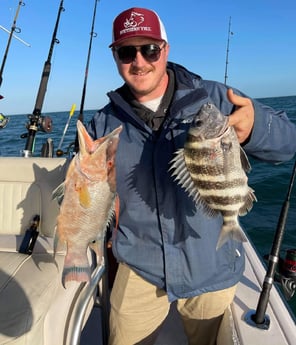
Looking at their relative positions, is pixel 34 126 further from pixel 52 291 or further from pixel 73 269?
pixel 73 269

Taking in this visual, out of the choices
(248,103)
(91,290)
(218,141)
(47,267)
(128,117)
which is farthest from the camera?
(47,267)

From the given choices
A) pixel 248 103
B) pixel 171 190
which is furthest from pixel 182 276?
pixel 248 103

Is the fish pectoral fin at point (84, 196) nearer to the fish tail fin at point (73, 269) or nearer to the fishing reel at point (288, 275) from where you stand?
the fish tail fin at point (73, 269)

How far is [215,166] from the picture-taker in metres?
1.55

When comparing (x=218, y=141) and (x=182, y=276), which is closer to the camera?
(x=218, y=141)

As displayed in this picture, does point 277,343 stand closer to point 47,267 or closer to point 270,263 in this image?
point 270,263

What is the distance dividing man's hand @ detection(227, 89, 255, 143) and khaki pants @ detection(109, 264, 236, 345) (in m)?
1.22

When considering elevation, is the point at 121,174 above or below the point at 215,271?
above

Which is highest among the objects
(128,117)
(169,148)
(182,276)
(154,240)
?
(128,117)

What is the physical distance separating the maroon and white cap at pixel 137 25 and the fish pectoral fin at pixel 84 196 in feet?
3.26

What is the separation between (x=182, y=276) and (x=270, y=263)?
0.64 meters

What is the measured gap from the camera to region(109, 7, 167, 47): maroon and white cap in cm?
205

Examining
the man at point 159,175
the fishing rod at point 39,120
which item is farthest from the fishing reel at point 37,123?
the man at point 159,175

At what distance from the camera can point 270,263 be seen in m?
2.26
